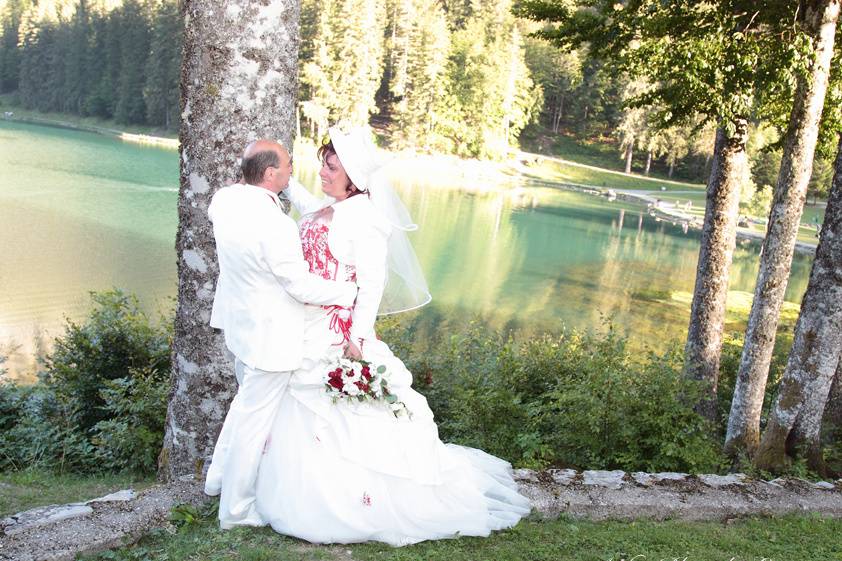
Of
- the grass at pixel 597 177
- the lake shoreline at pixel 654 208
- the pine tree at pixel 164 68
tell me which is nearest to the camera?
the lake shoreline at pixel 654 208

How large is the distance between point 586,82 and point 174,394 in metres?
70.2

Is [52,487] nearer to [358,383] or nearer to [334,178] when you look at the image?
[358,383]

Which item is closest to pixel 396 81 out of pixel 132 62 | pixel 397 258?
pixel 132 62

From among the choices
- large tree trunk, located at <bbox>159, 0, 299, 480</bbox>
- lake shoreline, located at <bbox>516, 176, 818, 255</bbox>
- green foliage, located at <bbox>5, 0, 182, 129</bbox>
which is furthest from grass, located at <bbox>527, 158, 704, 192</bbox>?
large tree trunk, located at <bbox>159, 0, 299, 480</bbox>

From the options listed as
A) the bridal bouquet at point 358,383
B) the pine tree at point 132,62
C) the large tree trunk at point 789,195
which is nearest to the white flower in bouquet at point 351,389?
the bridal bouquet at point 358,383

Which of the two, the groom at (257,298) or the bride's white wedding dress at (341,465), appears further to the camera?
the bride's white wedding dress at (341,465)

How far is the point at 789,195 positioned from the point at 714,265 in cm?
264

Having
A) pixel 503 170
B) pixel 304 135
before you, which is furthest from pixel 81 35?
pixel 503 170

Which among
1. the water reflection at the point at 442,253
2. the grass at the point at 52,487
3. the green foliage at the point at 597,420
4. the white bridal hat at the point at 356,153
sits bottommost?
the water reflection at the point at 442,253

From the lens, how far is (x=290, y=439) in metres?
3.71

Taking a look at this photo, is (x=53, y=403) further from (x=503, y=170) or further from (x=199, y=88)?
Result: (x=503, y=170)

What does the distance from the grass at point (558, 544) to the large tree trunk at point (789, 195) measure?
1933 mm

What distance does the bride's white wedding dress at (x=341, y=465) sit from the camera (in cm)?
362

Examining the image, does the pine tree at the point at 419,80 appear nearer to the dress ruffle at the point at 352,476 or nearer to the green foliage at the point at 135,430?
the green foliage at the point at 135,430
